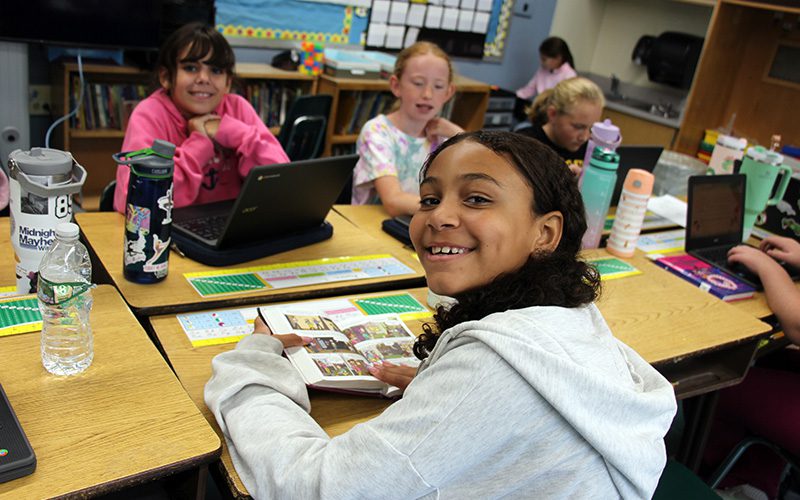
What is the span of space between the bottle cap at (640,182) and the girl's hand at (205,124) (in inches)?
51.5

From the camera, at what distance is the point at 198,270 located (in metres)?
1.59

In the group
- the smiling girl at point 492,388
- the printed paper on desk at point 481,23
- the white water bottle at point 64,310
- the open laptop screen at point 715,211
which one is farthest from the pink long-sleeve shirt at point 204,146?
the printed paper on desk at point 481,23

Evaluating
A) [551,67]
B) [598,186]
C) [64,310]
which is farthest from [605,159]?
[551,67]

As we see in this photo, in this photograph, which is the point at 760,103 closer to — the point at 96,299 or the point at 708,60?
the point at 708,60

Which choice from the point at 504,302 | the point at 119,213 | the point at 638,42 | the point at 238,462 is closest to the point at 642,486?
the point at 504,302

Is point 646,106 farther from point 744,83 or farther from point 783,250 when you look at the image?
point 783,250

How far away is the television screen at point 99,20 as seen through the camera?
3.28m

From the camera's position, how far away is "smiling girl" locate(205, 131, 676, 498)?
813 millimetres

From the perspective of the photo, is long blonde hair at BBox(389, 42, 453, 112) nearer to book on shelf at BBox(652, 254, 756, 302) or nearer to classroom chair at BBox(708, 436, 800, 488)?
book on shelf at BBox(652, 254, 756, 302)

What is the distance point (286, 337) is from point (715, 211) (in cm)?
174

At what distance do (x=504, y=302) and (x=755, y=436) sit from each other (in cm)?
138

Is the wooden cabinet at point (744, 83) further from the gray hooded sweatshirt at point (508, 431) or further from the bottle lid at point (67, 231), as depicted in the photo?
the bottle lid at point (67, 231)

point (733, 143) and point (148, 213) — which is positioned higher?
point (733, 143)

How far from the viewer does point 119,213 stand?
1.85 metres
